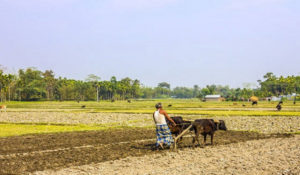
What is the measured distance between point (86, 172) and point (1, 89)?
294 ft

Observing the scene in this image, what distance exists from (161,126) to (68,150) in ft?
13.0

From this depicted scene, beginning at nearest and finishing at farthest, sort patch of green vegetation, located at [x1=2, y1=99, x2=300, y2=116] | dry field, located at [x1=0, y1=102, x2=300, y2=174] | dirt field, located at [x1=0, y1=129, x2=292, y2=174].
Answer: dry field, located at [x1=0, y1=102, x2=300, y2=174]
dirt field, located at [x1=0, y1=129, x2=292, y2=174]
patch of green vegetation, located at [x1=2, y1=99, x2=300, y2=116]

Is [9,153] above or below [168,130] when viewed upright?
below

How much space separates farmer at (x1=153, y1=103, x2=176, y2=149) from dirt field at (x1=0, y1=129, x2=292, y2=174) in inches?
20.0

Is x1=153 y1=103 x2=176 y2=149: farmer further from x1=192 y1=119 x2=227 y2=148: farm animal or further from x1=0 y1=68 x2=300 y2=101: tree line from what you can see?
x1=0 y1=68 x2=300 y2=101: tree line

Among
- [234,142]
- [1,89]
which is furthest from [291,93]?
[234,142]

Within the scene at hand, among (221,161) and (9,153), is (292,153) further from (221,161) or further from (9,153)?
(9,153)

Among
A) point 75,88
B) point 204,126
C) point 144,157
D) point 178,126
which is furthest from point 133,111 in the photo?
point 75,88

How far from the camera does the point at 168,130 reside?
42.9ft

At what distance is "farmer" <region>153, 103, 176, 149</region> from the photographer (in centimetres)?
1288

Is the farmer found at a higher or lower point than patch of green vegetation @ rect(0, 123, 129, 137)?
higher

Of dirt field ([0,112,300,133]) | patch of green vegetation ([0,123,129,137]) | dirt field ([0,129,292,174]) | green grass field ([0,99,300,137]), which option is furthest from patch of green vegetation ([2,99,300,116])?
dirt field ([0,129,292,174])

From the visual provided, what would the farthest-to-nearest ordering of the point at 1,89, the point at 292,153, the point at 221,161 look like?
the point at 1,89
the point at 292,153
the point at 221,161

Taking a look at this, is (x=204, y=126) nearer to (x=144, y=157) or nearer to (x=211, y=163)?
(x=144, y=157)
